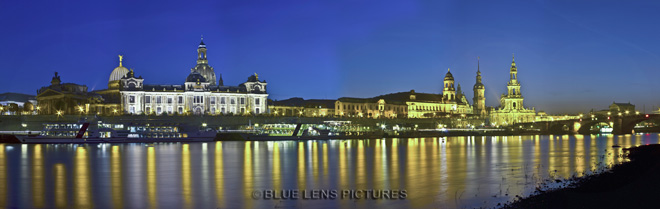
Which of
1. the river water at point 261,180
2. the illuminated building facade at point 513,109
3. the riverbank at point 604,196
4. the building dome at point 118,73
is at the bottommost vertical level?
the river water at point 261,180

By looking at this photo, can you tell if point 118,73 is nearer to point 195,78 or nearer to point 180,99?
point 180,99

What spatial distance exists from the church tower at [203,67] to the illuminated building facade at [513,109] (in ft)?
288

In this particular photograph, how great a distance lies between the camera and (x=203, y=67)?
154 m

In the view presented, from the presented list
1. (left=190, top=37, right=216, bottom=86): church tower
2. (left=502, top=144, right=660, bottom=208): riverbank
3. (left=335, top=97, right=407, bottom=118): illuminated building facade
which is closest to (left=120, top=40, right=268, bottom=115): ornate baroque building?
(left=190, top=37, right=216, bottom=86): church tower

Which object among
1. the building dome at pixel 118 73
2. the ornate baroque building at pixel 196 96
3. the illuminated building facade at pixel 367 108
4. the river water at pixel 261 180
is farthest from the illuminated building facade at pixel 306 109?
the river water at pixel 261 180

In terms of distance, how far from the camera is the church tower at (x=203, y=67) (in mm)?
153125

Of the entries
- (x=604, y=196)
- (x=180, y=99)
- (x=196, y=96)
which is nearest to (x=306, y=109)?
(x=196, y=96)

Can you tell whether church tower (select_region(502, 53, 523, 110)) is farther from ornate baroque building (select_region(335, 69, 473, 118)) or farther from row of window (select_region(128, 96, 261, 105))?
row of window (select_region(128, 96, 261, 105))

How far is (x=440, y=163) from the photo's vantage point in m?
51.5

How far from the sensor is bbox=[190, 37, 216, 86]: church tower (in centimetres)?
15312

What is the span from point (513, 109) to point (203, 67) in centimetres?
9501

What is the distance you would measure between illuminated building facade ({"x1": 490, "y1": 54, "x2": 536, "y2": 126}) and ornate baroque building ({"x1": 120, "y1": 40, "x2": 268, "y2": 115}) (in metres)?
79.6

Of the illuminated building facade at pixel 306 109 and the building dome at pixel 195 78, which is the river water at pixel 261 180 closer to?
the building dome at pixel 195 78

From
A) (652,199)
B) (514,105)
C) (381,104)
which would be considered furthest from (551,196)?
(514,105)
